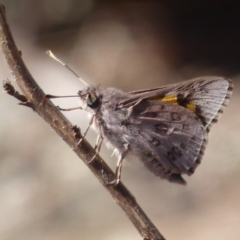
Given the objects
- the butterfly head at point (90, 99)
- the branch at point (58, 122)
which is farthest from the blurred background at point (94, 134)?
the branch at point (58, 122)

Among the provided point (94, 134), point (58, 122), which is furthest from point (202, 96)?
point (94, 134)

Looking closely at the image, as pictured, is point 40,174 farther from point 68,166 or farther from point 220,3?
point 220,3

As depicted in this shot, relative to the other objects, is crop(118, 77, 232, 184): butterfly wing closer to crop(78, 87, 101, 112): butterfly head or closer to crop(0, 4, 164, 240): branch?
crop(78, 87, 101, 112): butterfly head

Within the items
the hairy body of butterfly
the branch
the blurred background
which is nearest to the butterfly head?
the hairy body of butterfly

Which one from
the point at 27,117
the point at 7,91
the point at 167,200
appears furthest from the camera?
the point at 27,117

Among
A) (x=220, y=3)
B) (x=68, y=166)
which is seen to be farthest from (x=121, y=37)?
(x=68, y=166)

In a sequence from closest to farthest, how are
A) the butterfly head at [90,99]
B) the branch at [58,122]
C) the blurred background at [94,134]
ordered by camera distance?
the branch at [58,122], the butterfly head at [90,99], the blurred background at [94,134]

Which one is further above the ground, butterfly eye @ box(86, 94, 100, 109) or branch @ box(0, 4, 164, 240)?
butterfly eye @ box(86, 94, 100, 109)

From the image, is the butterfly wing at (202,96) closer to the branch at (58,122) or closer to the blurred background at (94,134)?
the branch at (58,122)
